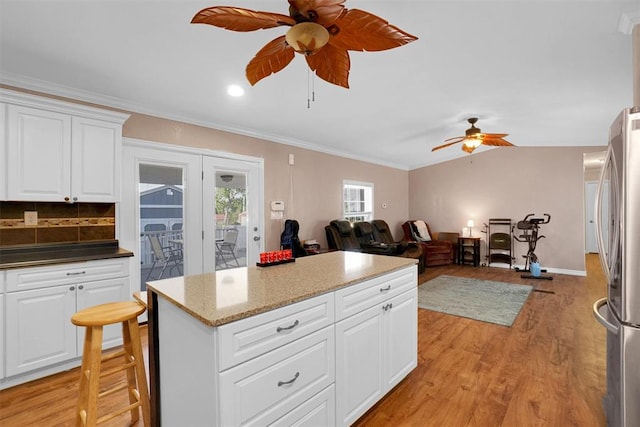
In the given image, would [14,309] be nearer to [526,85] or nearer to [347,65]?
[347,65]

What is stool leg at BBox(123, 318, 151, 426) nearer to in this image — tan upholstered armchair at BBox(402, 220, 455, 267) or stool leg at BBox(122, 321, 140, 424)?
stool leg at BBox(122, 321, 140, 424)

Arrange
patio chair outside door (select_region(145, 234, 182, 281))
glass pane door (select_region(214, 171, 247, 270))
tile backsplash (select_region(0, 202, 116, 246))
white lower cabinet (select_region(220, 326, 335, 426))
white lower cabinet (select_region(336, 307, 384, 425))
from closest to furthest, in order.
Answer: white lower cabinet (select_region(220, 326, 335, 426)), white lower cabinet (select_region(336, 307, 384, 425)), tile backsplash (select_region(0, 202, 116, 246)), patio chair outside door (select_region(145, 234, 182, 281)), glass pane door (select_region(214, 171, 247, 270))

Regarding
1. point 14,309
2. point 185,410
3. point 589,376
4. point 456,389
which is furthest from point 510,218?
point 14,309

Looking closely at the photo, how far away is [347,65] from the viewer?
5.83 ft

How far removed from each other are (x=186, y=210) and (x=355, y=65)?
2.51 metres

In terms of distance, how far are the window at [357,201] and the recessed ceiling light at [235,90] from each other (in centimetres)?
314

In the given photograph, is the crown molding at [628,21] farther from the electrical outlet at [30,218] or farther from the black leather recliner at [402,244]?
the electrical outlet at [30,218]

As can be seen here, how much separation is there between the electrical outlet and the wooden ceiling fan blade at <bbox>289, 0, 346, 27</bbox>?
288 cm

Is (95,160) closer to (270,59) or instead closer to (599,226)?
(270,59)

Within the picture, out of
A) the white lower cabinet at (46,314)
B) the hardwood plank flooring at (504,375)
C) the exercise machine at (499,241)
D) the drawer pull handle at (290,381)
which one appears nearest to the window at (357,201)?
the exercise machine at (499,241)

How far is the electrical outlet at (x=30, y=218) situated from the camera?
8.70 ft

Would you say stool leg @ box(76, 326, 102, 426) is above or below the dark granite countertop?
below

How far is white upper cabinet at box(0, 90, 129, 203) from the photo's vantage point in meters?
2.36

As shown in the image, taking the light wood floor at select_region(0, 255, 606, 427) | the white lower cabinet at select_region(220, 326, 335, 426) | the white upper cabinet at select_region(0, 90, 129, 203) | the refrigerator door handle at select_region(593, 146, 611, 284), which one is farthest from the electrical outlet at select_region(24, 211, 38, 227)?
the refrigerator door handle at select_region(593, 146, 611, 284)
